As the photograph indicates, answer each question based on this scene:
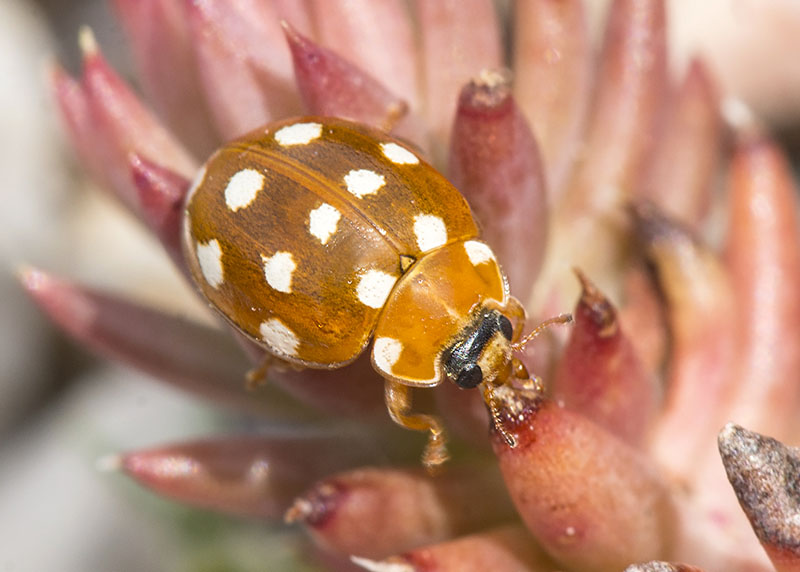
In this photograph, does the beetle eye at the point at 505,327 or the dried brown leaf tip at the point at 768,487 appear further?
the beetle eye at the point at 505,327

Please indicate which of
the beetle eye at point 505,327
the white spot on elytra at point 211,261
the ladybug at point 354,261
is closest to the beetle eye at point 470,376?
the ladybug at point 354,261

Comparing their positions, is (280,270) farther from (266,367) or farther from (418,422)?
(418,422)

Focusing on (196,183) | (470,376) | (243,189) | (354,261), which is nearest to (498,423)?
(470,376)

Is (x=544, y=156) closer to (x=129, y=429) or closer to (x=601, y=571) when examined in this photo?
(x=601, y=571)

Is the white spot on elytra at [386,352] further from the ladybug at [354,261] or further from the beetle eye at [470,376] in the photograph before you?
the beetle eye at [470,376]

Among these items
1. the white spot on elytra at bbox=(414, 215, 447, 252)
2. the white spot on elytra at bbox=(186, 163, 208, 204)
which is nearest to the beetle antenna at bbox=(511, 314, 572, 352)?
the white spot on elytra at bbox=(414, 215, 447, 252)

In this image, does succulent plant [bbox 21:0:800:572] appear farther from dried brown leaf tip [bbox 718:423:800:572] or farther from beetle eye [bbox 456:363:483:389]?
dried brown leaf tip [bbox 718:423:800:572]

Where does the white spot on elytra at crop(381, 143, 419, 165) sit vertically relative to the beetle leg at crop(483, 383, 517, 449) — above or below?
above
